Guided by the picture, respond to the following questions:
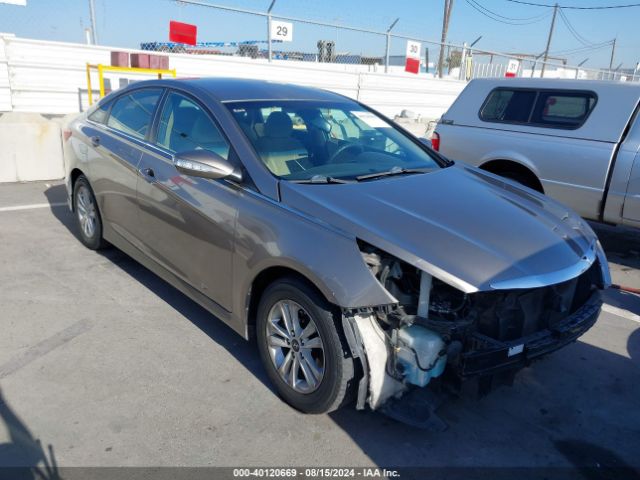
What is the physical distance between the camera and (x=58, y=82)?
990 centimetres

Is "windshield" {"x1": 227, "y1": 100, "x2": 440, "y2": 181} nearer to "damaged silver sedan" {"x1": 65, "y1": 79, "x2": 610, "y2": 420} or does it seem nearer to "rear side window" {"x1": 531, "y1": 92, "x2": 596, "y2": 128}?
"damaged silver sedan" {"x1": 65, "y1": 79, "x2": 610, "y2": 420}

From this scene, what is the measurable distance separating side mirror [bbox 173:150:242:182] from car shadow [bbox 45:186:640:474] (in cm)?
124

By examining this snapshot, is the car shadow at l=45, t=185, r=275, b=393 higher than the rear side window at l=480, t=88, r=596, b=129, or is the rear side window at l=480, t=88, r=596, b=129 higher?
the rear side window at l=480, t=88, r=596, b=129

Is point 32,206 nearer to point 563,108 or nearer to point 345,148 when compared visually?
point 345,148

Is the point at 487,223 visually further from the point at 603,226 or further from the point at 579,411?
the point at 603,226

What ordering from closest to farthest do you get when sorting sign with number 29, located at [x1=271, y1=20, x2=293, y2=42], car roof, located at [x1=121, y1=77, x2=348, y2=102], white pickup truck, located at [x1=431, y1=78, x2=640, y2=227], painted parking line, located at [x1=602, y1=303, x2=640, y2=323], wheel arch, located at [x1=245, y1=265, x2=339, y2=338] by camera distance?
wheel arch, located at [x1=245, y1=265, x2=339, y2=338], car roof, located at [x1=121, y1=77, x2=348, y2=102], painted parking line, located at [x1=602, y1=303, x2=640, y2=323], white pickup truck, located at [x1=431, y1=78, x2=640, y2=227], sign with number 29, located at [x1=271, y1=20, x2=293, y2=42]

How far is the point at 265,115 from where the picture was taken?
3.58 m

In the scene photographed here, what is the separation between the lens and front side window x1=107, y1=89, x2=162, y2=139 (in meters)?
4.15

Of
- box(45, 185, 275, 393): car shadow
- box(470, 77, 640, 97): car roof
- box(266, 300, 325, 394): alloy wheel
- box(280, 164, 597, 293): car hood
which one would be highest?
box(470, 77, 640, 97): car roof

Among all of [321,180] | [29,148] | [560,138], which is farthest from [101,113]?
[560,138]

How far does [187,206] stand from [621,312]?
3671mm

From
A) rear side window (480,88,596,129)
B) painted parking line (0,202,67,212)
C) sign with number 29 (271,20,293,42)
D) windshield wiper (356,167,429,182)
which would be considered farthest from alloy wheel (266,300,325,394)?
sign with number 29 (271,20,293,42)

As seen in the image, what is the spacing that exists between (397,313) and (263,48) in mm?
12560

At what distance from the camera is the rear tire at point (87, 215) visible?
16.1ft
